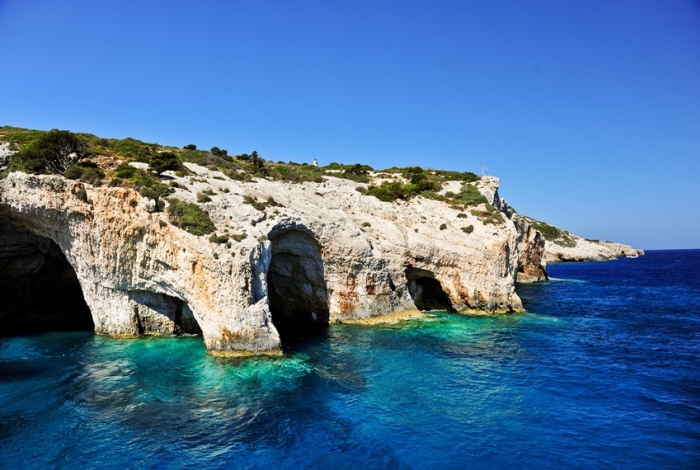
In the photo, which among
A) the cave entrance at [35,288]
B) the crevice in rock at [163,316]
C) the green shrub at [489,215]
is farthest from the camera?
the green shrub at [489,215]

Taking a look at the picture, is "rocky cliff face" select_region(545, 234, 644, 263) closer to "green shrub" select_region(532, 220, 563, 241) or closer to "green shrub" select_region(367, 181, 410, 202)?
"green shrub" select_region(532, 220, 563, 241)

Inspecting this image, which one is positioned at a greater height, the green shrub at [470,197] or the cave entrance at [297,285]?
the green shrub at [470,197]

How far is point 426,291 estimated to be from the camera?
41812 mm

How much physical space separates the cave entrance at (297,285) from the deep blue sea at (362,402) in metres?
5.00

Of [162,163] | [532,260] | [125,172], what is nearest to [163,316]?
[125,172]

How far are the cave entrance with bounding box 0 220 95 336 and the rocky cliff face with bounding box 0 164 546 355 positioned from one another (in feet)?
0.72

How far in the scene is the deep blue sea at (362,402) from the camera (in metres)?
14.5

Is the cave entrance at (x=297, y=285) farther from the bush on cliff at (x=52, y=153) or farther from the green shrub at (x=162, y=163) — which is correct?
the bush on cliff at (x=52, y=153)

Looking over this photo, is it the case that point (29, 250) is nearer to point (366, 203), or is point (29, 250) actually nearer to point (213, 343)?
point (213, 343)

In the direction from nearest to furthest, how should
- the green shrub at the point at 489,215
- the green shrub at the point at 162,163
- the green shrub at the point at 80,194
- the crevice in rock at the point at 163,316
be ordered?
the green shrub at the point at 80,194 < the crevice in rock at the point at 163,316 < the green shrub at the point at 162,163 < the green shrub at the point at 489,215

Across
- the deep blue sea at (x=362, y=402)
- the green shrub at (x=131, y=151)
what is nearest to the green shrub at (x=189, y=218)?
the deep blue sea at (x=362, y=402)

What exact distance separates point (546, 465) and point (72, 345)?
93.6ft

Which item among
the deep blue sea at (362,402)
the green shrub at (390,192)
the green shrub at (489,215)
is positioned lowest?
the deep blue sea at (362,402)

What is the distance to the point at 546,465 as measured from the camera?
13.8 meters
